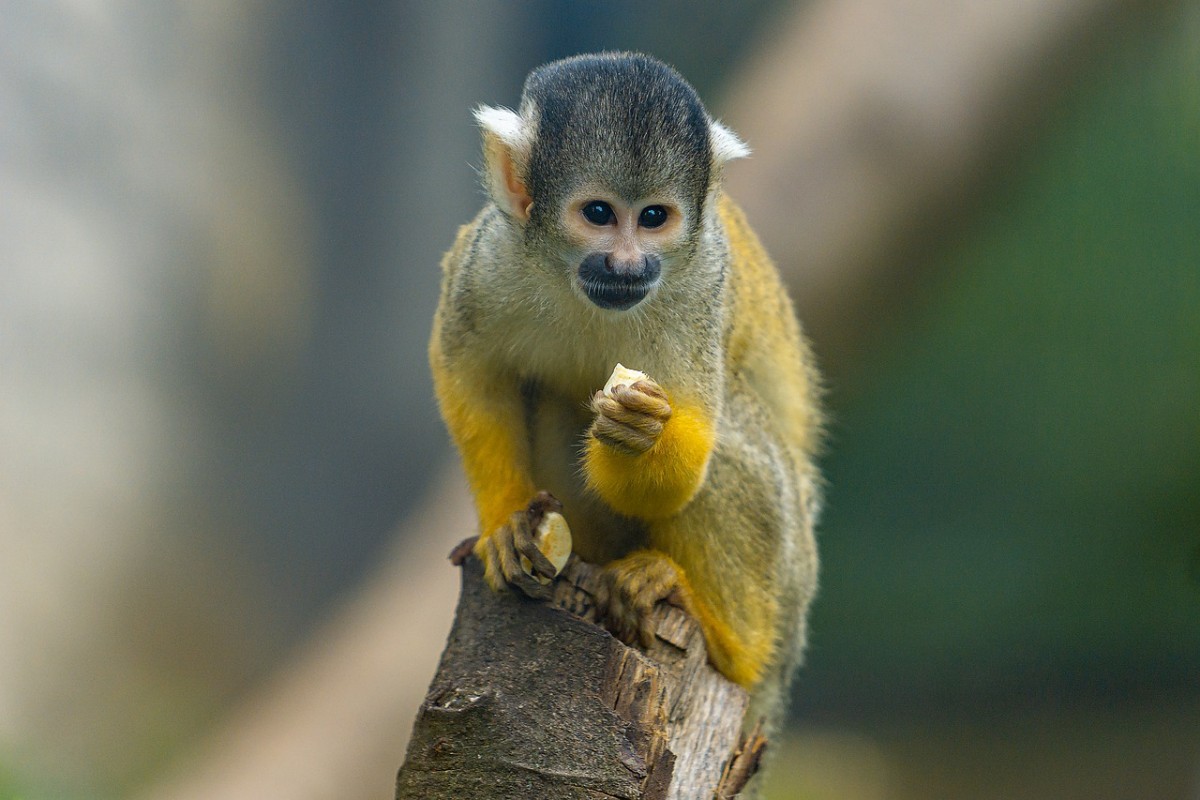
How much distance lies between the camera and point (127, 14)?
14.7 ft

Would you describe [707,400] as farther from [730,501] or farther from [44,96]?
[44,96]

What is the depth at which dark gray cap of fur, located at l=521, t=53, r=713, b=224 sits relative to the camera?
87.8 inches

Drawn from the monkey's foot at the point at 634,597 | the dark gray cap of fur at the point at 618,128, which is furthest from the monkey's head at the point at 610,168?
the monkey's foot at the point at 634,597

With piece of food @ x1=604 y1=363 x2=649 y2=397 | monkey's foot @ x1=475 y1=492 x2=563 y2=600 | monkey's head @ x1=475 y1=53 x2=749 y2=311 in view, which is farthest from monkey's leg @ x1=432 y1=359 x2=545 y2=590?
piece of food @ x1=604 y1=363 x2=649 y2=397

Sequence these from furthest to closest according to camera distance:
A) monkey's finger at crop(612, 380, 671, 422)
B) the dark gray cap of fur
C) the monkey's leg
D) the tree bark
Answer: the monkey's leg
the dark gray cap of fur
monkey's finger at crop(612, 380, 671, 422)
the tree bark

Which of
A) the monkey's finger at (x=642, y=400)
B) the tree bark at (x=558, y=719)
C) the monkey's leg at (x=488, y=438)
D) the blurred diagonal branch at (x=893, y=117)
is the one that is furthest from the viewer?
the blurred diagonal branch at (x=893, y=117)

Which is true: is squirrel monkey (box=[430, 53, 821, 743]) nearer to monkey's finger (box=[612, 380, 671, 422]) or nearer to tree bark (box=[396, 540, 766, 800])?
monkey's finger (box=[612, 380, 671, 422])

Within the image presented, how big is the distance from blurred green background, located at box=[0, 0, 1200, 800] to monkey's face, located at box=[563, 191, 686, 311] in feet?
7.48

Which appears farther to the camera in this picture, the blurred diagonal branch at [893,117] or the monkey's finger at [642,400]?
the blurred diagonal branch at [893,117]

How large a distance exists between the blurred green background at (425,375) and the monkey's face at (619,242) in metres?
2.28

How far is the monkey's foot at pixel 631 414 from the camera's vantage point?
2.14 m

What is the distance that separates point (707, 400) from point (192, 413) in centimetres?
336

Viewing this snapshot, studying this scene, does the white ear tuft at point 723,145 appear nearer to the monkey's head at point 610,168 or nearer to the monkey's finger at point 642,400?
the monkey's head at point 610,168

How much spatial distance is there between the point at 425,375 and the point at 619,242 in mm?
3467
